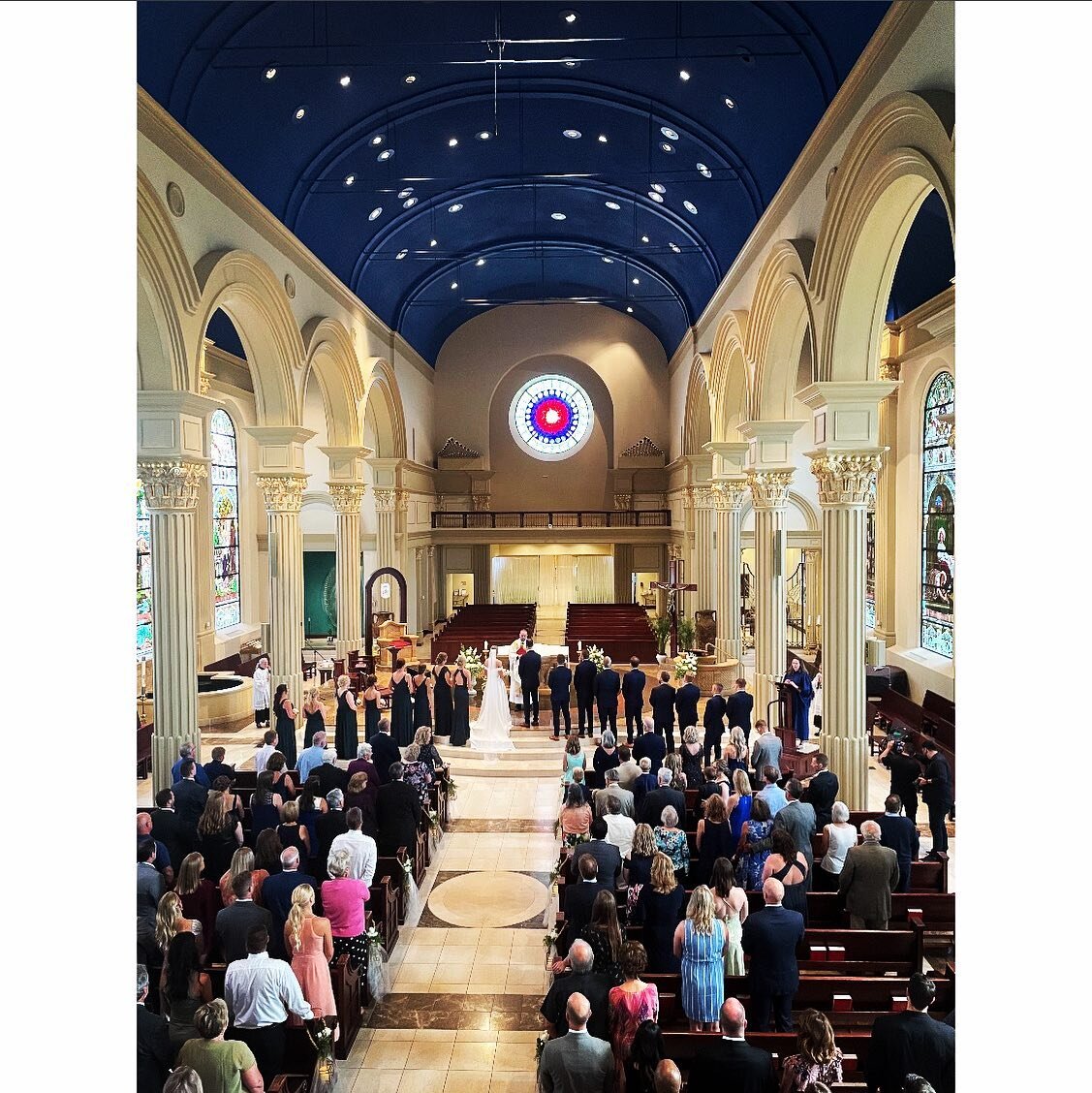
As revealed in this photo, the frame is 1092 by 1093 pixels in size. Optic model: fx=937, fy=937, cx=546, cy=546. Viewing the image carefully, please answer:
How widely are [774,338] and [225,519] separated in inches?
517

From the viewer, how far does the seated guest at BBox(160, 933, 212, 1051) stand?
4871 mm

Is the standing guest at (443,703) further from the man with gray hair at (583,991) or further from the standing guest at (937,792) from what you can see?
the man with gray hair at (583,991)

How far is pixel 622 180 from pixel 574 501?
51.2ft

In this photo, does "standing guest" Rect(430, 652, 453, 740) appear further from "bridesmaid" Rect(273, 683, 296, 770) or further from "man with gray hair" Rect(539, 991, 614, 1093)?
"man with gray hair" Rect(539, 991, 614, 1093)

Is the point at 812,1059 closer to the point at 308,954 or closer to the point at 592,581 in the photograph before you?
the point at 308,954

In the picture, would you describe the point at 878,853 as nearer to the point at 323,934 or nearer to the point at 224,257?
the point at 323,934

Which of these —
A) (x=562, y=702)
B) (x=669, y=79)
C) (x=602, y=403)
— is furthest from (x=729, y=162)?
(x=602, y=403)

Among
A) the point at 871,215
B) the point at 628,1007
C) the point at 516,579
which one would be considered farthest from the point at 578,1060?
→ the point at 516,579

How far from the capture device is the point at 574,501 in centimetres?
3177

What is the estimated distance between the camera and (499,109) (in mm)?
14438

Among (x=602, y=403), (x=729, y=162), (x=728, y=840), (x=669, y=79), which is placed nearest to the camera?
(x=728, y=840)

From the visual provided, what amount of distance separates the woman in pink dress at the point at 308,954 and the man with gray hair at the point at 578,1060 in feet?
5.36

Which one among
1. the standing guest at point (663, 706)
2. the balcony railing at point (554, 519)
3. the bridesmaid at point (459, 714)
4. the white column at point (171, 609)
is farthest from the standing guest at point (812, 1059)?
the balcony railing at point (554, 519)

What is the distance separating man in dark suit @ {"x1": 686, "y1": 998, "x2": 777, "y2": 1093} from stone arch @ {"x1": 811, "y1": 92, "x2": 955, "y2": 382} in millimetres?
5806
